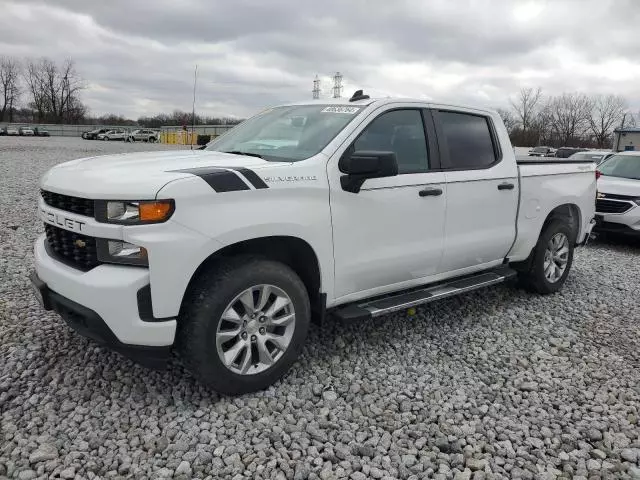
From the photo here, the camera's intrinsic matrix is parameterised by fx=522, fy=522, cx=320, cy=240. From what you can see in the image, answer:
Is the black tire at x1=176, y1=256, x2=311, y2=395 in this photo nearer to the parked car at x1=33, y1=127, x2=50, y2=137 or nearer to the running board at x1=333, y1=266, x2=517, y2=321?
the running board at x1=333, y1=266, x2=517, y2=321

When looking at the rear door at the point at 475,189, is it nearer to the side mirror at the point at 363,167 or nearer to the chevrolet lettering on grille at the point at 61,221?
the side mirror at the point at 363,167

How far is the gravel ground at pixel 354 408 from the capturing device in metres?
2.68

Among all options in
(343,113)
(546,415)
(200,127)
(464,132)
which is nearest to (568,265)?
(464,132)

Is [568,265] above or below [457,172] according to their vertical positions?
below

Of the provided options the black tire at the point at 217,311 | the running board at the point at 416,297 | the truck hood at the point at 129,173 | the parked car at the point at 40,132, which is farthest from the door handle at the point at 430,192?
the parked car at the point at 40,132

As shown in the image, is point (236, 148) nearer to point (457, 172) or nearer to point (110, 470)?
point (457, 172)

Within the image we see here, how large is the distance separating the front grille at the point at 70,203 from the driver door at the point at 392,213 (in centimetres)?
145

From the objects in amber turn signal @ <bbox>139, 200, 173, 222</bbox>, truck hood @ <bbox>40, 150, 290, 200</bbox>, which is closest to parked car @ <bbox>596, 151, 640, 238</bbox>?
truck hood @ <bbox>40, 150, 290, 200</bbox>

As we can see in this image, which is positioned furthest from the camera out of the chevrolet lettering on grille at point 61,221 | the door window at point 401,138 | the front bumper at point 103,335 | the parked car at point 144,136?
the parked car at point 144,136

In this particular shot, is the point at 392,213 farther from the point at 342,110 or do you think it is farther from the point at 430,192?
the point at 342,110

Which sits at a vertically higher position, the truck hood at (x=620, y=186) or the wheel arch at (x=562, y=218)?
the truck hood at (x=620, y=186)

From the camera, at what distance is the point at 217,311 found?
2.94m

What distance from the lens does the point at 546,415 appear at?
3201mm

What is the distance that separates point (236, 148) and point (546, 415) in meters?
2.85
